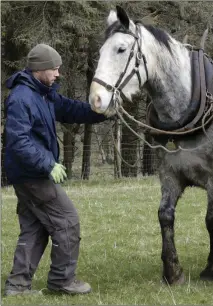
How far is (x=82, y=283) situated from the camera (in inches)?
198

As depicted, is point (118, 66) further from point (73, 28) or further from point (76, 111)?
point (73, 28)

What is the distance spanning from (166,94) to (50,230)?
151cm

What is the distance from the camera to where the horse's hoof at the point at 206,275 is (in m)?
5.46

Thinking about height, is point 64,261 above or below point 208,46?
below

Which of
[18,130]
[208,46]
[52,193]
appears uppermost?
[208,46]

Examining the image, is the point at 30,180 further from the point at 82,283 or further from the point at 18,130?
the point at 82,283

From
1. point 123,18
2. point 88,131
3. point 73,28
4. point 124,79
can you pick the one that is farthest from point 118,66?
point 88,131

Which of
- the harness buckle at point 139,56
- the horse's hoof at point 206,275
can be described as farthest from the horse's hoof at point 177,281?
the harness buckle at point 139,56

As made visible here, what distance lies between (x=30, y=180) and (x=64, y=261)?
2.40ft

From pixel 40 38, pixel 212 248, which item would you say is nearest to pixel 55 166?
pixel 212 248

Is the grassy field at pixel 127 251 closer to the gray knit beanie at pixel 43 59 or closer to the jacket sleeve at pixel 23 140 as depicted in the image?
the jacket sleeve at pixel 23 140

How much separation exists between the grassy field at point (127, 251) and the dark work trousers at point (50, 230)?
22 centimetres

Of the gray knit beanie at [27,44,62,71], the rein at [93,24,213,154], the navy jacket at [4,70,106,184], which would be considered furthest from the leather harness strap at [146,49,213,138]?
the gray knit beanie at [27,44,62,71]

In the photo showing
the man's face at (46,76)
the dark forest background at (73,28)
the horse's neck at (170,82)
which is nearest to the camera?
the man's face at (46,76)
